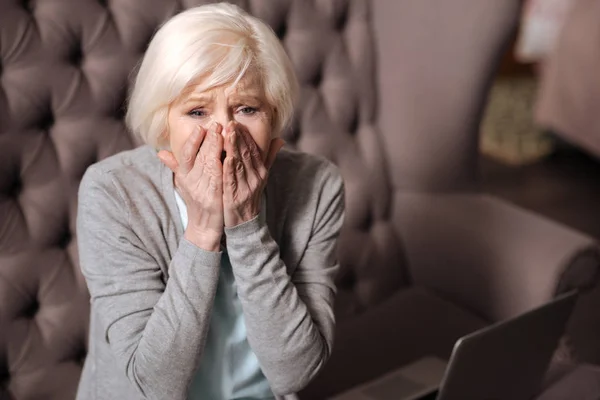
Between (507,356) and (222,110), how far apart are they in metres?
0.65

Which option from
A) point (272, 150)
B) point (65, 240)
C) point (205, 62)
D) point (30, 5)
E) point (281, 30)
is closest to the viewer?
point (205, 62)

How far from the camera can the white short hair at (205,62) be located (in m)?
0.95

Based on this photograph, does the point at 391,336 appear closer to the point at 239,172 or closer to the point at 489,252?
the point at 489,252

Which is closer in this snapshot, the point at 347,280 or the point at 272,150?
the point at 272,150

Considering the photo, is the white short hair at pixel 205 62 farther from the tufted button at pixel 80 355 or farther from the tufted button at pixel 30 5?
the tufted button at pixel 80 355

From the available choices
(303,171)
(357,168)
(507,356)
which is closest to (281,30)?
(357,168)

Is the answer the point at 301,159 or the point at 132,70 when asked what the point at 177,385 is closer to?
the point at 301,159

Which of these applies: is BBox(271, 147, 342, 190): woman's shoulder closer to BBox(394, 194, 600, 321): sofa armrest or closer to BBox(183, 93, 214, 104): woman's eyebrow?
BBox(183, 93, 214, 104): woman's eyebrow

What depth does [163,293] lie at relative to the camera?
102cm

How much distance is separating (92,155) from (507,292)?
0.97 metres

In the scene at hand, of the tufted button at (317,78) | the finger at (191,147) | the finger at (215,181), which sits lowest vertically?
the tufted button at (317,78)

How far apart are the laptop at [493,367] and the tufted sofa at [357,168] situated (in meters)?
0.14

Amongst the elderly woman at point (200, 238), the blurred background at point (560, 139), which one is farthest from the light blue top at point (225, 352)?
the blurred background at point (560, 139)

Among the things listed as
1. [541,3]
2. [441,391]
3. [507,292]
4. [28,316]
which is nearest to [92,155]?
[28,316]
